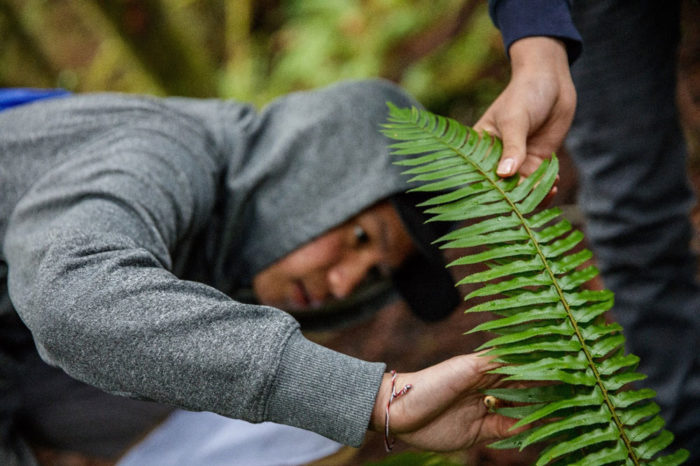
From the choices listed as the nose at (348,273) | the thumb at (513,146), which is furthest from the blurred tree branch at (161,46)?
the thumb at (513,146)

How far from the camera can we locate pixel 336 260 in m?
1.85

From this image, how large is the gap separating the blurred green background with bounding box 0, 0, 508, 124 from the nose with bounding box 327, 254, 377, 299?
5.99 ft

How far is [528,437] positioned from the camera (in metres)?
0.84

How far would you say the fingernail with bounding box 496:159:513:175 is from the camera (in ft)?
3.38

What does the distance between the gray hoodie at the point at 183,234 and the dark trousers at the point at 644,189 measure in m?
0.64

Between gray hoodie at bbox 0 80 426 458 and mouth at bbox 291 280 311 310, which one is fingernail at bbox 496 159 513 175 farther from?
mouth at bbox 291 280 311 310

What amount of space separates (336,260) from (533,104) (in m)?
0.92

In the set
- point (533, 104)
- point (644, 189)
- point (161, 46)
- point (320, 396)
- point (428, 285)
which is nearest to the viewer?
point (320, 396)

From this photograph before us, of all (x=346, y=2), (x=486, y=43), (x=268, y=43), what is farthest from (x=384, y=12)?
(x=268, y=43)

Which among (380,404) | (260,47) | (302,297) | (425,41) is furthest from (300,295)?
(260,47)

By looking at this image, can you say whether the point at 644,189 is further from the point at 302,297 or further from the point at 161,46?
the point at 161,46

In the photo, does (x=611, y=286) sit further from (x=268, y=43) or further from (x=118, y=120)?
(x=268, y=43)

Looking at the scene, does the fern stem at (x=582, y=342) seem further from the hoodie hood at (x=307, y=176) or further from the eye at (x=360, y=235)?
the eye at (x=360, y=235)

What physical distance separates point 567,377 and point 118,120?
4.19 feet
